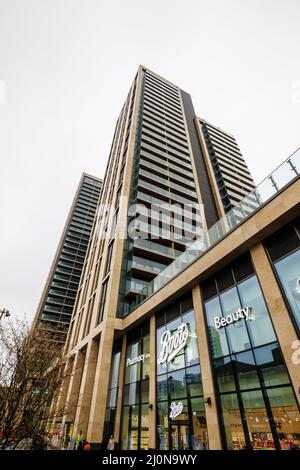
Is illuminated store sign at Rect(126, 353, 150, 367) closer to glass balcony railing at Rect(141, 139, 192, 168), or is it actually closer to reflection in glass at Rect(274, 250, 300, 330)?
reflection in glass at Rect(274, 250, 300, 330)

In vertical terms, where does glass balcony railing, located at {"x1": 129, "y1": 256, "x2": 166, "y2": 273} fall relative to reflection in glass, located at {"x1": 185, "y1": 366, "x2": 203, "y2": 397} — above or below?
above

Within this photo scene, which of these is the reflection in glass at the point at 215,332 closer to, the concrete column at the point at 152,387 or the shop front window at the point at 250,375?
the shop front window at the point at 250,375

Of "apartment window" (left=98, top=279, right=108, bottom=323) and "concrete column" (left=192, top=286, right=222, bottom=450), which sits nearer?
"concrete column" (left=192, top=286, right=222, bottom=450)

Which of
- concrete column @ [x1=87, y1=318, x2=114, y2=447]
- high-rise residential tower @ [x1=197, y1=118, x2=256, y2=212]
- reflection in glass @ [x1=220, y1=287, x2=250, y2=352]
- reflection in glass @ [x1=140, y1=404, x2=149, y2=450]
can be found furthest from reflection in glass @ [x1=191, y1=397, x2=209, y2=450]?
high-rise residential tower @ [x1=197, y1=118, x2=256, y2=212]

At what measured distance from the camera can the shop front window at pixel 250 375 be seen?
27.4 feet

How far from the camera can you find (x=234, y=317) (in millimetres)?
11086

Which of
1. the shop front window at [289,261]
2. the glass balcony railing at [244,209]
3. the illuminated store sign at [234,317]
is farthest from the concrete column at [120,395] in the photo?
the shop front window at [289,261]

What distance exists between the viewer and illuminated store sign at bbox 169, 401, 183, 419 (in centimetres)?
1270

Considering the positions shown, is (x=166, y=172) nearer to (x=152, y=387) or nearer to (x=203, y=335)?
(x=203, y=335)

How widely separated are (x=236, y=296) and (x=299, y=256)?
340cm

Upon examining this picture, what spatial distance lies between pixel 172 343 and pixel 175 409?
3.23 m

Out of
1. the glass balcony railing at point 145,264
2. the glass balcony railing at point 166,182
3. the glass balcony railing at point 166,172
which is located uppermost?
the glass balcony railing at point 166,172

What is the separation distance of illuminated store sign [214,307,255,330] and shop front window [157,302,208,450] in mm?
1943
